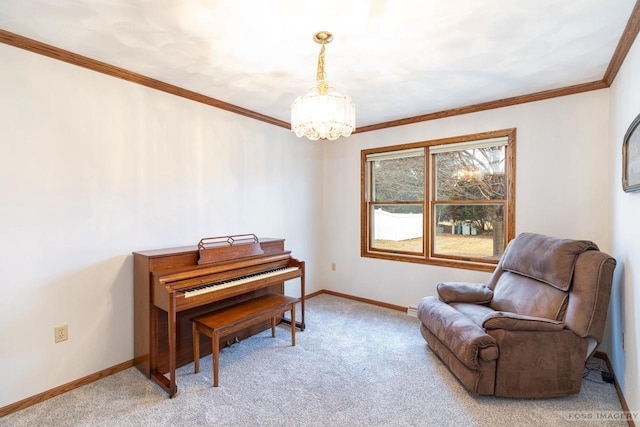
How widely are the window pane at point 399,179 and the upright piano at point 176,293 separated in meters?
2.07

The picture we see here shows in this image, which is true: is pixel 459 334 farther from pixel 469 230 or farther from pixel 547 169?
pixel 547 169

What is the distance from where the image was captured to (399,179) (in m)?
4.09

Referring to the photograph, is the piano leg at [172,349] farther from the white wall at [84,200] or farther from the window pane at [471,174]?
the window pane at [471,174]

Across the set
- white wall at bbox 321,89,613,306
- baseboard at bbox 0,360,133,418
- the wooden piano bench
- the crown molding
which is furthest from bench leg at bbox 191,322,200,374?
white wall at bbox 321,89,613,306

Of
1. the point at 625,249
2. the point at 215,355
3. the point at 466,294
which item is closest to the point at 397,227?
the point at 466,294

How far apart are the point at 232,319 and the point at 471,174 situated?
9.58 feet

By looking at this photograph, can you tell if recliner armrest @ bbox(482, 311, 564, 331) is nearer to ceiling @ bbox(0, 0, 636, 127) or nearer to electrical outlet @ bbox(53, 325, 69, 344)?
ceiling @ bbox(0, 0, 636, 127)

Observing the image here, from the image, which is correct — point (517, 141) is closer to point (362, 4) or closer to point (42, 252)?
point (362, 4)

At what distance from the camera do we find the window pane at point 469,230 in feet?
11.2

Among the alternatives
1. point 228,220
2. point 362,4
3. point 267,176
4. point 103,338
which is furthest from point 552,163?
point 103,338

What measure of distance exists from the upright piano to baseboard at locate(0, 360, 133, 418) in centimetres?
13

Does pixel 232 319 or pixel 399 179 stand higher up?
pixel 399 179

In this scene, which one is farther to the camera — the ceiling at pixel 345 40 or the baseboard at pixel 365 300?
the baseboard at pixel 365 300

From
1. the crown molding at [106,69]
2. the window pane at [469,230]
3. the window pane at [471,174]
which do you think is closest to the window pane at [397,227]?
the window pane at [469,230]
